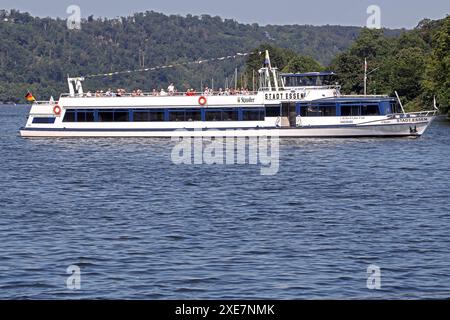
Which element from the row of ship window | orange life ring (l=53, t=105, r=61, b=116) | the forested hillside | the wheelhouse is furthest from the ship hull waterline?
the forested hillside

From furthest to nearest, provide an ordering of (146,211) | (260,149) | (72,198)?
(260,149) < (72,198) < (146,211)

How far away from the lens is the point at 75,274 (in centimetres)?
2392

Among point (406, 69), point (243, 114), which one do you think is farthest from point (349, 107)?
point (406, 69)

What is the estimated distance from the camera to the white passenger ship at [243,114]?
8338 centimetres

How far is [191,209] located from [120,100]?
49936 mm

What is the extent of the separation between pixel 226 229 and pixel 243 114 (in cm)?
5297

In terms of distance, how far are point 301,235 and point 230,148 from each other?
46.3 m

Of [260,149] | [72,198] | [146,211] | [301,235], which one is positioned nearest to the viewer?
[301,235]

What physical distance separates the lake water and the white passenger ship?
60.8 ft

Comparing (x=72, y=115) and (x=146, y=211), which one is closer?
(x=146, y=211)

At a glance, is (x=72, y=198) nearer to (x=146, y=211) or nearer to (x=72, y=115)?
(x=146, y=211)

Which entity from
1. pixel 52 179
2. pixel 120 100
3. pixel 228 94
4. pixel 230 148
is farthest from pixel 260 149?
pixel 52 179

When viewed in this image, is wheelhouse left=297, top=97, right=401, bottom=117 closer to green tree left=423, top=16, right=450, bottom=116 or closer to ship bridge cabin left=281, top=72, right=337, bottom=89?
ship bridge cabin left=281, top=72, right=337, bottom=89

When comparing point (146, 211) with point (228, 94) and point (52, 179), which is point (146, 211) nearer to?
point (52, 179)
